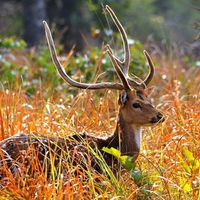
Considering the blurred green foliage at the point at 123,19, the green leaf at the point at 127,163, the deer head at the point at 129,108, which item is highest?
the deer head at the point at 129,108

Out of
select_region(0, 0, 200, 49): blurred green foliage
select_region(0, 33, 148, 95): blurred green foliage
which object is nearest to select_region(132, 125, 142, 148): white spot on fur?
select_region(0, 33, 148, 95): blurred green foliage

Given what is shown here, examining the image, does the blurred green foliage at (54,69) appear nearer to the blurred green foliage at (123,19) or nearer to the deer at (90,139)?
the deer at (90,139)

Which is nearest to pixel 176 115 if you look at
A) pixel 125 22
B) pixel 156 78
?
pixel 156 78

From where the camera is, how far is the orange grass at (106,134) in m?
4.79

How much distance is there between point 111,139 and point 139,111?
0.32 m

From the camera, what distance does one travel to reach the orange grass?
4793 mm

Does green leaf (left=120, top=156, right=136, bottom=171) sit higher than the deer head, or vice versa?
the deer head

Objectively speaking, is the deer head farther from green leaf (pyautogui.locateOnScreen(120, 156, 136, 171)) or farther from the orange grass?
green leaf (pyautogui.locateOnScreen(120, 156, 136, 171))

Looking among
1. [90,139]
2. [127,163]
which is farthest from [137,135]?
[127,163]

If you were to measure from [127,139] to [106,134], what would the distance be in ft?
1.67

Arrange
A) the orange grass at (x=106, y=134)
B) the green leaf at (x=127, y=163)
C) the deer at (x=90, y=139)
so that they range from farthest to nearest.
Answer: the deer at (x=90, y=139) < the green leaf at (x=127, y=163) < the orange grass at (x=106, y=134)

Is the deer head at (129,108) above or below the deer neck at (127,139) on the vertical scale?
above

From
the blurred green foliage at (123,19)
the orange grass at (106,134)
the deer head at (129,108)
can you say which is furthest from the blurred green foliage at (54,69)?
the blurred green foliage at (123,19)

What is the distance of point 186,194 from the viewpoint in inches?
191
